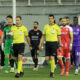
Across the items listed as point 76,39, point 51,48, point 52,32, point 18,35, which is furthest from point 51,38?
point 76,39

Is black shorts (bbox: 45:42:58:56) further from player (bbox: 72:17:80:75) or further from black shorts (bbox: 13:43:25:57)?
player (bbox: 72:17:80:75)

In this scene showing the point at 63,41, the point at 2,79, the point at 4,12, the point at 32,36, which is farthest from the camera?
the point at 4,12

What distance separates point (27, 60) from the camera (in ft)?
48.4

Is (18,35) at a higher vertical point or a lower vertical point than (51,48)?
higher

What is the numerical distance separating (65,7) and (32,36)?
185 inches

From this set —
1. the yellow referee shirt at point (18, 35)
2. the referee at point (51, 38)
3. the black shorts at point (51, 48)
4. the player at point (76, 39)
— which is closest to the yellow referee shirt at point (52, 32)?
the referee at point (51, 38)

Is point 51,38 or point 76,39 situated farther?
point 76,39

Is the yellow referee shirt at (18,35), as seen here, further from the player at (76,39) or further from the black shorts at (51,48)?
the player at (76,39)

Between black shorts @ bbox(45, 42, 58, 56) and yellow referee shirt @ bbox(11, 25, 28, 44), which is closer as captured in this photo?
black shorts @ bbox(45, 42, 58, 56)

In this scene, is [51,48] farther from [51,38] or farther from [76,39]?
[76,39]

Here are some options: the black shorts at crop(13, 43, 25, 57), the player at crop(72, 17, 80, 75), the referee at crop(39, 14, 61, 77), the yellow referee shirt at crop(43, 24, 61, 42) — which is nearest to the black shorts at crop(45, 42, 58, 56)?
the referee at crop(39, 14, 61, 77)

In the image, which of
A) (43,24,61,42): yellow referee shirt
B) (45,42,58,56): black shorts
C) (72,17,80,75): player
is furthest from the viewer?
(72,17,80,75): player

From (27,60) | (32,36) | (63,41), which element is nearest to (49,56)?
(63,41)

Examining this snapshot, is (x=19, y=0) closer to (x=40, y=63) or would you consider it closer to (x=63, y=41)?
(x=40, y=63)
